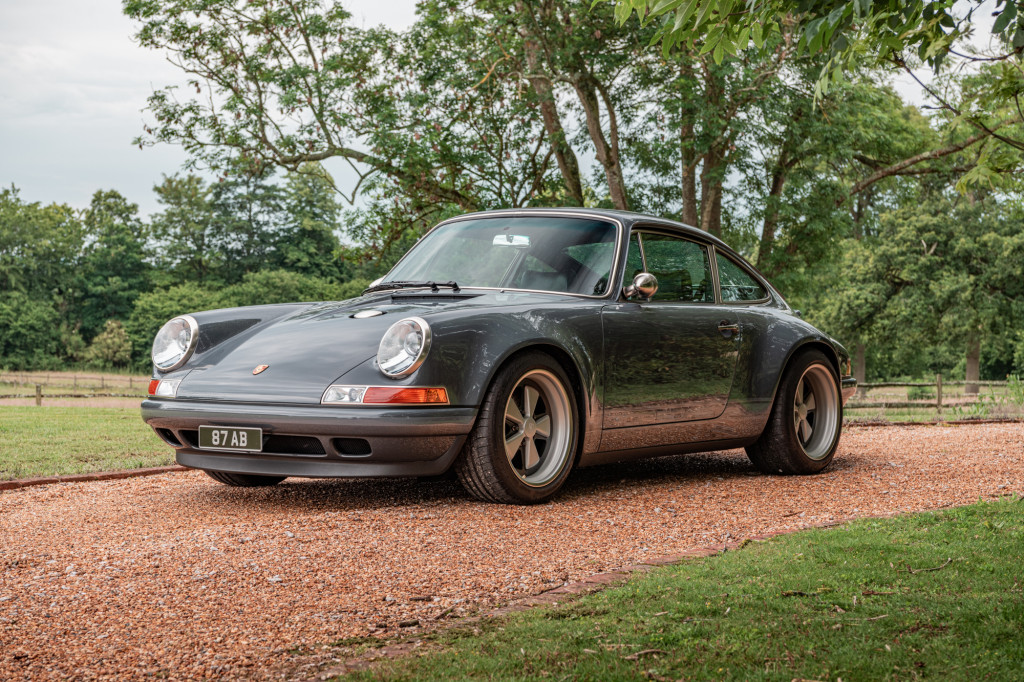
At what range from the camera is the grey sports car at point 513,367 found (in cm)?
530

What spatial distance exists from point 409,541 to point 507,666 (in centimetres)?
174

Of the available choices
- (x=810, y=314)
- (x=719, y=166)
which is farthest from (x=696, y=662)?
(x=810, y=314)

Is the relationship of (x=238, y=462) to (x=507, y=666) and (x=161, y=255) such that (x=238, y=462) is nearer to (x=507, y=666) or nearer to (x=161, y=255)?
(x=507, y=666)

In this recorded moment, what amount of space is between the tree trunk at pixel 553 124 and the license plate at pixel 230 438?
11.2 meters

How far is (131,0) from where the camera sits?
67.2ft

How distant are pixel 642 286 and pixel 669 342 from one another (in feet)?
1.51

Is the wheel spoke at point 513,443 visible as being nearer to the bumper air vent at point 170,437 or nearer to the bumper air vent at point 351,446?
the bumper air vent at point 351,446

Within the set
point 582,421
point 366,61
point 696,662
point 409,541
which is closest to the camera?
point 696,662

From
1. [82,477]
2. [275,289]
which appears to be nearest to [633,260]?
[82,477]

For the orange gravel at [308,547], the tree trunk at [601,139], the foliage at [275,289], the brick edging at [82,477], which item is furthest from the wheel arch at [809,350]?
the foliage at [275,289]

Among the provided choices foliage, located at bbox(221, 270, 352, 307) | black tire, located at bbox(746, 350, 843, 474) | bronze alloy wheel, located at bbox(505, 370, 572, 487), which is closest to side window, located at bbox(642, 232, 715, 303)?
black tire, located at bbox(746, 350, 843, 474)

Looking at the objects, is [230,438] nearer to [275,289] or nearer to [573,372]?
[573,372]

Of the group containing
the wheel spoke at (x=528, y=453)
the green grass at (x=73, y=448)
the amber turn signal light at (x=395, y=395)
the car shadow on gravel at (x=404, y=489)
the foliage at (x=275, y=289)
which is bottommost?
the green grass at (x=73, y=448)

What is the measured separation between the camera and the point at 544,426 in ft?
19.3
